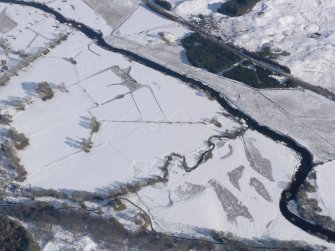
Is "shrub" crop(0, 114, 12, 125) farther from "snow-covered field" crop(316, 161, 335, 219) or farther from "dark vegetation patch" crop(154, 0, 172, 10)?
"snow-covered field" crop(316, 161, 335, 219)

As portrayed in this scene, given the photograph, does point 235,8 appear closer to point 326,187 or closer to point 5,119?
point 326,187

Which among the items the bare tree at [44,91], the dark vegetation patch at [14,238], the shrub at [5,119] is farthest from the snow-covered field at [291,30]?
the dark vegetation patch at [14,238]

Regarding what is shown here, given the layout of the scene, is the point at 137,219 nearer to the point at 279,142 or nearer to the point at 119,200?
the point at 119,200

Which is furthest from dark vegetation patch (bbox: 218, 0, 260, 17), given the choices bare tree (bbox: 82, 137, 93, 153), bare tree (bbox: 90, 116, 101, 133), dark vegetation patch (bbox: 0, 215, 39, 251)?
dark vegetation patch (bbox: 0, 215, 39, 251)

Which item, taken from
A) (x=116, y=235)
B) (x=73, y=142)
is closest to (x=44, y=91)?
(x=73, y=142)

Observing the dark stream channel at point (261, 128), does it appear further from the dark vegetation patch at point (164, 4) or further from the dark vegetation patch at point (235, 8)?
the dark vegetation patch at point (235, 8)

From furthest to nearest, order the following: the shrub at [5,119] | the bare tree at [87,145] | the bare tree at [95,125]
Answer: the shrub at [5,119] < the bare tree at [95,125] < the bare tree at [87,145]
